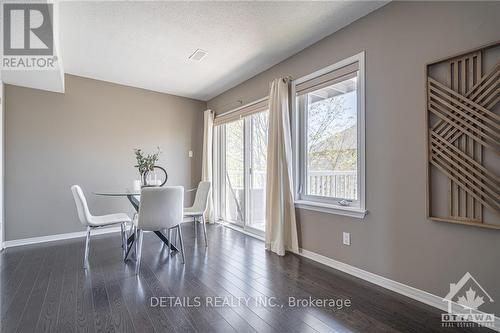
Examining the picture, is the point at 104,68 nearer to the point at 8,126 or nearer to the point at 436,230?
the point at 8,126

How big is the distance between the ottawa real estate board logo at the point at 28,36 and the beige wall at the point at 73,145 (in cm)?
92

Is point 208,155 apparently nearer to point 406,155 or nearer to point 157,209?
point 157,209

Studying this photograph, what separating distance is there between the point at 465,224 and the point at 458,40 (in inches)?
52.6

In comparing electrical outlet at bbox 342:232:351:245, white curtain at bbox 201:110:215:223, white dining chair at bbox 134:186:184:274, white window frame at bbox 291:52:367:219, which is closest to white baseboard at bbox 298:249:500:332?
electrical outlet at bbox 342:232:351:245

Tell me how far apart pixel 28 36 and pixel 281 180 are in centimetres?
308

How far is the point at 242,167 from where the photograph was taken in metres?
4.41

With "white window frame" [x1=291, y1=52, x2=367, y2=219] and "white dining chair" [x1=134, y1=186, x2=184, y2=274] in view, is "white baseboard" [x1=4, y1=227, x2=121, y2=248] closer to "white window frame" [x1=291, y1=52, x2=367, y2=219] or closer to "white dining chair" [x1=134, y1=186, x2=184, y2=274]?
"white dining chair" [x1=134, y1=186, x2=184, y2=274]

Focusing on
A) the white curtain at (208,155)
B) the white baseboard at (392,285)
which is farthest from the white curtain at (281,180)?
the white curtain at (208,155)

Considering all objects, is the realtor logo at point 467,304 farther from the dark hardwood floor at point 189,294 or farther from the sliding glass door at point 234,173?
the sliding glass door at point 234,173

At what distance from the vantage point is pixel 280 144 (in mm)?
3189

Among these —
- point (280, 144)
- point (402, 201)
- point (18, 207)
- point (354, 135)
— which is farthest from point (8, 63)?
point (402, 201)

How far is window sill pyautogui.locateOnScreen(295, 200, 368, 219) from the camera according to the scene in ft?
7.89

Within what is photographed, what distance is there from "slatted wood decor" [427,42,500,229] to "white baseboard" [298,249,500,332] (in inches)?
25.0

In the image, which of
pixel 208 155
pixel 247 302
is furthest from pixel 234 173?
pixel 247 302
